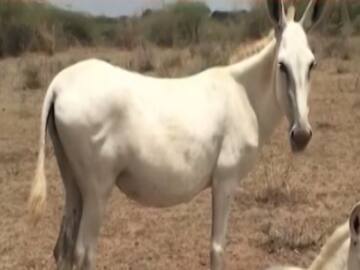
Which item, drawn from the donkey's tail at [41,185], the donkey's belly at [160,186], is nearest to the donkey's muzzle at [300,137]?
the donkey's belly at [160,186]

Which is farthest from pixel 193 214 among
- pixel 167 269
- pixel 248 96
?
pixel 248 96

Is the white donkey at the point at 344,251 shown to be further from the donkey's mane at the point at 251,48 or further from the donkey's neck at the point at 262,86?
the donkey's mane at the point at 251,48

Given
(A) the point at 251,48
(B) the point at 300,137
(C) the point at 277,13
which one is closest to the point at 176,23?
(A) the point at 251,48

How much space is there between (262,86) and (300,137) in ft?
2.05

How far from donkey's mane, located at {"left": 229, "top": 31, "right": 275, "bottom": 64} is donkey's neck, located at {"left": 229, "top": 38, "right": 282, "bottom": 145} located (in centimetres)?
16

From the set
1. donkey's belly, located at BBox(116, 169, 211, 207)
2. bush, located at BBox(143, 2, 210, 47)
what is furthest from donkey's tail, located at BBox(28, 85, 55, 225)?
bush, located at BBox(143, 2, 210, 47)

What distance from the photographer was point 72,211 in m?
5.08

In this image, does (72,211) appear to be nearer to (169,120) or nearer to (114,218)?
(169,120)

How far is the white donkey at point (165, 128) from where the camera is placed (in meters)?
4.77

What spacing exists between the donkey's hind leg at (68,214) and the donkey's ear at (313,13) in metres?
1.75

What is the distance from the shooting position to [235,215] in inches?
298

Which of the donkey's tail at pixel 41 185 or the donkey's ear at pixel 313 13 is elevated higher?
the donkey's ear at pixel 313 13

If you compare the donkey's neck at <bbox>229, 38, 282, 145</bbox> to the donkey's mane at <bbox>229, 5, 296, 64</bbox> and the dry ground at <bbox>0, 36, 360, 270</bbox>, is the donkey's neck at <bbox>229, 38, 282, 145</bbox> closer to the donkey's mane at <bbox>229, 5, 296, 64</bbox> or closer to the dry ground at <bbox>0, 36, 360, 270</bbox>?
the donkey's mane at <bbox>229, 5, 296, 64</bbox>

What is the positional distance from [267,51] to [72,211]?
165cm
